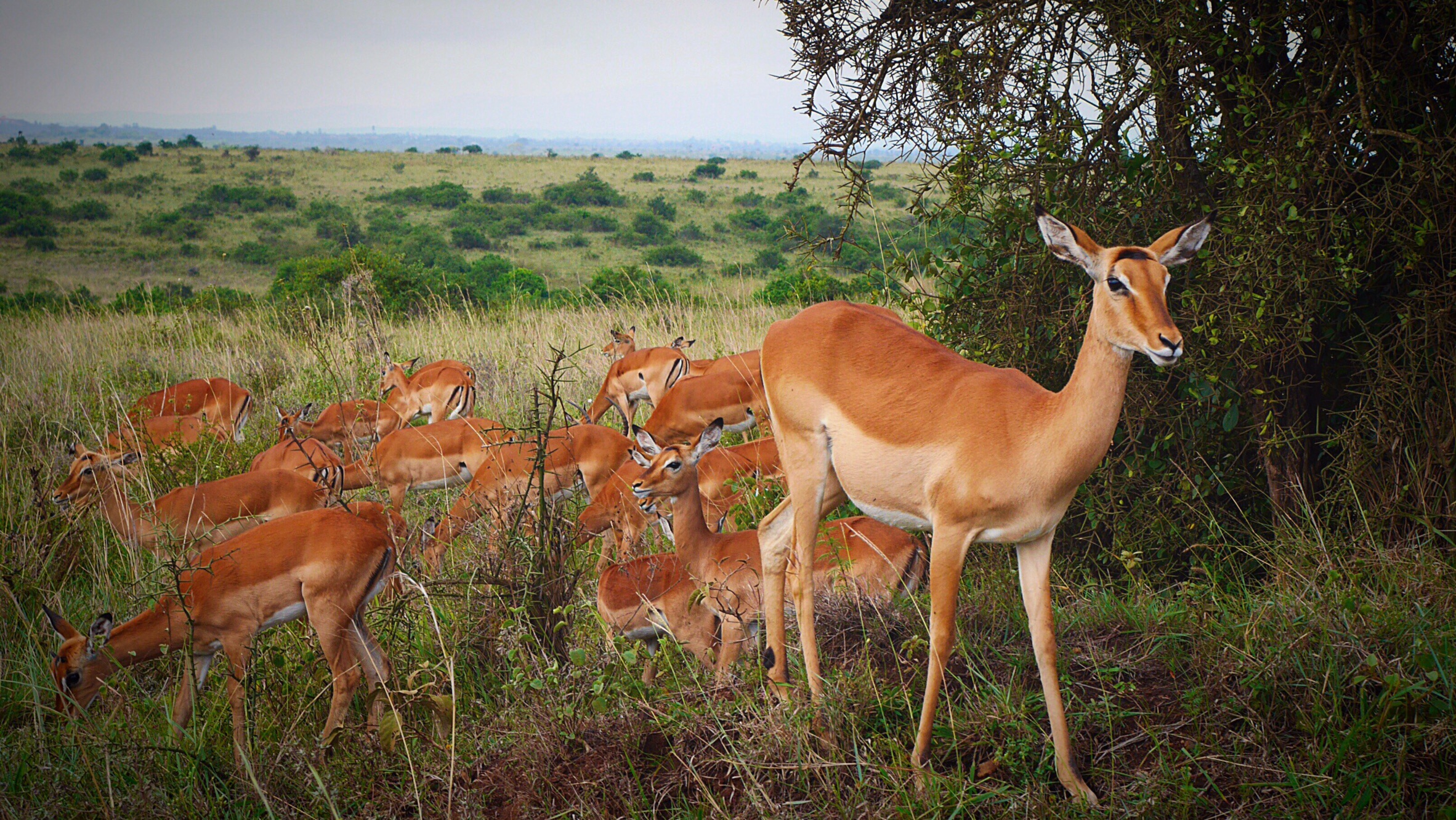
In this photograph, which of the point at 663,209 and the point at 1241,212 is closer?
the point at 1241,212

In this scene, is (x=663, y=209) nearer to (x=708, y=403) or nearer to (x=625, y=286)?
(x=625, y=286)

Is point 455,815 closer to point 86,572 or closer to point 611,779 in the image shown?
point 611,779

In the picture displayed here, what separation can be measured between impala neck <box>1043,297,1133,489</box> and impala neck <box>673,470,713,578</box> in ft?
8.26

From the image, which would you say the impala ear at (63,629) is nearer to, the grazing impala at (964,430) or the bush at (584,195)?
the grazing impala at (964,430)

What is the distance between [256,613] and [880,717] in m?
2.77

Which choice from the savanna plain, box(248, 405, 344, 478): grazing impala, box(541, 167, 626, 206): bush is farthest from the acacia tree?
box(541, 167, 626, 206): bush

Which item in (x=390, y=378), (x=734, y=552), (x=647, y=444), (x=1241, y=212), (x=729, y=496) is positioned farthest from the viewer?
(x=390, y=378)

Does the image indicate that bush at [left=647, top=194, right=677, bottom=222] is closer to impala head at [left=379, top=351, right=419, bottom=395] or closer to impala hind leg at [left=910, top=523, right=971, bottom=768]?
impala head at [left=379, top=351, right=419, bottom=395]

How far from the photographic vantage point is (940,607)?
117 inches

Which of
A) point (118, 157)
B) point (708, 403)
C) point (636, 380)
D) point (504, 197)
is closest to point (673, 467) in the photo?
point (708, 403)

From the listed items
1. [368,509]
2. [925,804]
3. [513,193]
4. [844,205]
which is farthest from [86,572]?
[513,193]

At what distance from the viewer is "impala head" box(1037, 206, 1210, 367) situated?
105 inches

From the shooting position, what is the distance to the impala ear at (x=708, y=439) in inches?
195

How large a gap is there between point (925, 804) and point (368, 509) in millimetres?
3537
